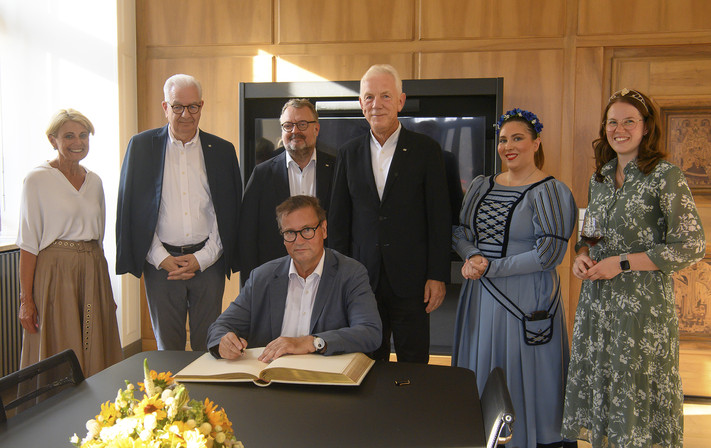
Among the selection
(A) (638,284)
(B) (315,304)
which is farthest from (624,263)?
(B) (315,304)

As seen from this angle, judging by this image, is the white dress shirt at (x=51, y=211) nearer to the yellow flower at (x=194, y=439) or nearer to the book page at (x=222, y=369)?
the book page at (x=222, y=369)

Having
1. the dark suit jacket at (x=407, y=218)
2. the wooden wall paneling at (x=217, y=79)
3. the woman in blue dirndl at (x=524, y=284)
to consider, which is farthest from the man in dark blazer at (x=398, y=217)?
the wooden wall paneling at (x=217, y=79)

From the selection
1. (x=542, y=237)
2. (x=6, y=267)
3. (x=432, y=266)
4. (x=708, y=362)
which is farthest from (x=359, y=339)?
(x=708, y=362)

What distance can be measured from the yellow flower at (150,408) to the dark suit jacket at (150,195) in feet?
5.90

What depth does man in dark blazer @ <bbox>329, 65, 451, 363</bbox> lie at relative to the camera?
2.41m

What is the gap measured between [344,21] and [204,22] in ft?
3.14

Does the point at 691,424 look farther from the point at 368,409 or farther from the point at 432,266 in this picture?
the point at 368,409

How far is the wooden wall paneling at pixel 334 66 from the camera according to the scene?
12.0 ft

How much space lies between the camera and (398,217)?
2.41 m

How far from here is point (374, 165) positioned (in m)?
2.50

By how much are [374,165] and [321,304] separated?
32.5 inches

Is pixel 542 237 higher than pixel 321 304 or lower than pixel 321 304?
higher

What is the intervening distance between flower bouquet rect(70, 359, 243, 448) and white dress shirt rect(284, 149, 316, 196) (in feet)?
6.03

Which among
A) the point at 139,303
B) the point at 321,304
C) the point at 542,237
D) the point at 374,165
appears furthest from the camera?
the point at 139,303
